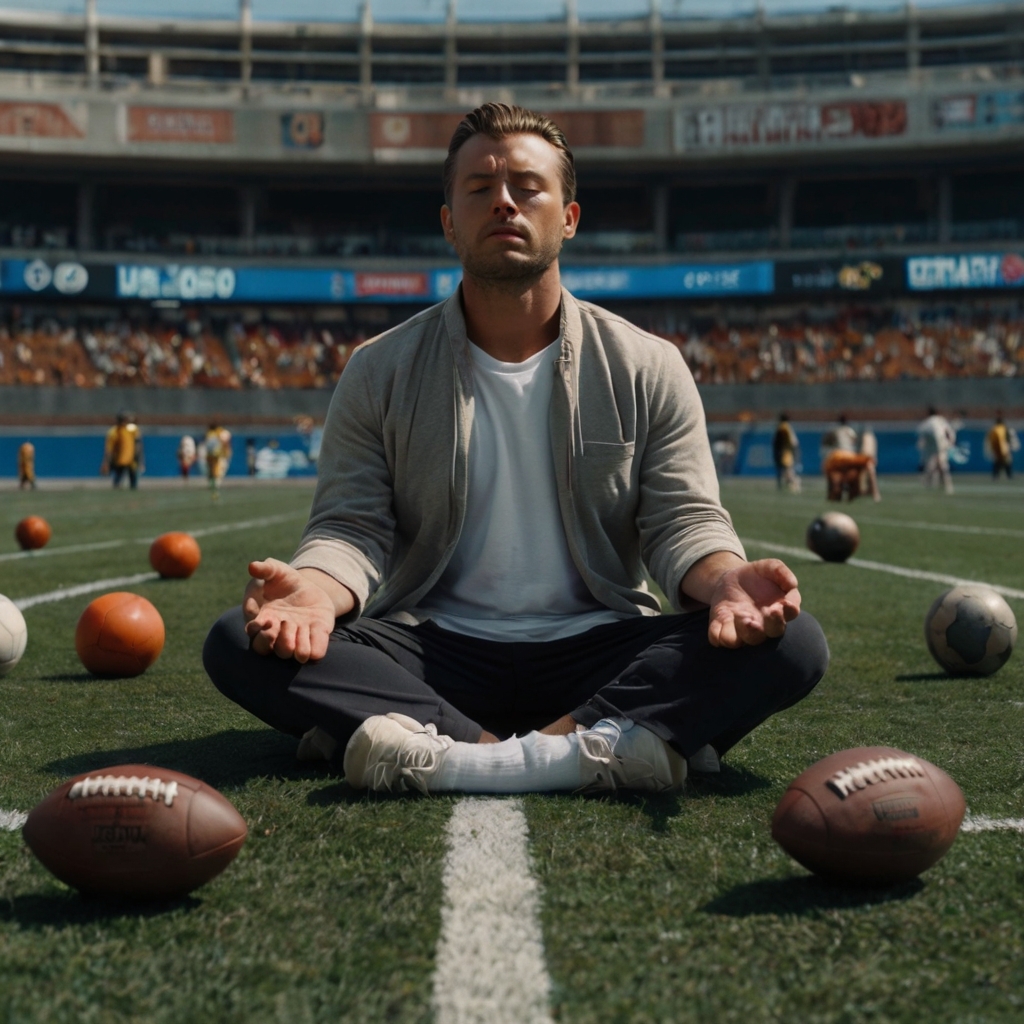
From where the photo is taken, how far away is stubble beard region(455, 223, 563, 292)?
3.47 m

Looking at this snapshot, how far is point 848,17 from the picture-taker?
51.3m

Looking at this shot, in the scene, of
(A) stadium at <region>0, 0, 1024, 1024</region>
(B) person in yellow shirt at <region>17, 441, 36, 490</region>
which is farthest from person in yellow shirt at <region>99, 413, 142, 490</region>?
(B) person in yellow shirt at <region>17, 441, 36, 490</region>

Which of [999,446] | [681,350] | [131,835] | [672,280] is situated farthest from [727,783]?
[672,280]

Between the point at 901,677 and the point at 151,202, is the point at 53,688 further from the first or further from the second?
the point at 151,202

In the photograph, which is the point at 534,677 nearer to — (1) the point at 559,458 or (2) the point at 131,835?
(1) the point at 559,458

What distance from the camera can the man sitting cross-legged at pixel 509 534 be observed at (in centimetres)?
312

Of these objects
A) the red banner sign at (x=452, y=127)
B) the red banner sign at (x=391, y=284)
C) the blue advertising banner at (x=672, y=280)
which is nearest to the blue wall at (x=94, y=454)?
the red banner sign at (x=391, y=284)

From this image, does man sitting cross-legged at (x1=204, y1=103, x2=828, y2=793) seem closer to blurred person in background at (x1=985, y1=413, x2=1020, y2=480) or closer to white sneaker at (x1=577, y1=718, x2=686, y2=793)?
white sneaker at (x1=577, y1=718, x2=686, y2=793)

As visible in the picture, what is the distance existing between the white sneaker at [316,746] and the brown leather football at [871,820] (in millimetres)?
1274

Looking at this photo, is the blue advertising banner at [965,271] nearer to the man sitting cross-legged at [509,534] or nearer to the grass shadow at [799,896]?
the man sitting cross-legged at [509,534]

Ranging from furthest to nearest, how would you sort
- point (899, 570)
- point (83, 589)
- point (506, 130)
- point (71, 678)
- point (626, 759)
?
point (899, 570) < point (83, 589) < point (71, 678) < point (506, 130) < point (626, 759)

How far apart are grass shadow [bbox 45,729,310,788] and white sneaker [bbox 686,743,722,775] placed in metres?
0.96

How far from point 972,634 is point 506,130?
263 centimetres

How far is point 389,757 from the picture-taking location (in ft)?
9.86
